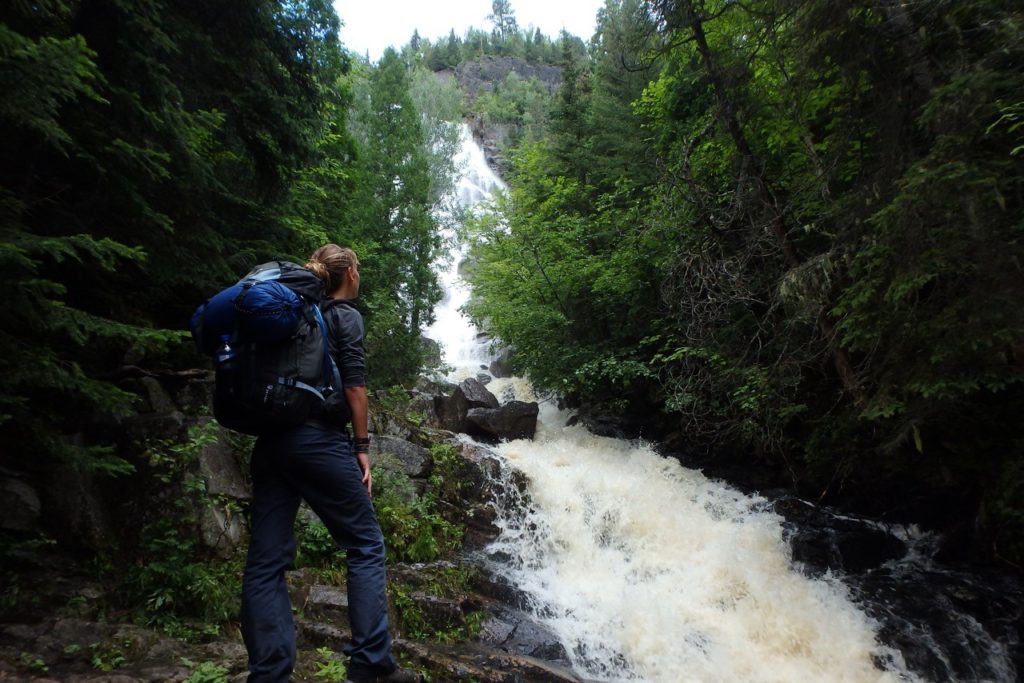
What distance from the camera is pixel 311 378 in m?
2.40

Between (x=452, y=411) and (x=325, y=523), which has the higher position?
(x=452, y=411)

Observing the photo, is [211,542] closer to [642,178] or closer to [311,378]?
[311,378]

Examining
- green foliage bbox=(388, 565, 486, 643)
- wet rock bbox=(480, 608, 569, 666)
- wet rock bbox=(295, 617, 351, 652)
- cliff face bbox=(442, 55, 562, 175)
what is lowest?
wet rock bbox=(480, 608, 569, 666)

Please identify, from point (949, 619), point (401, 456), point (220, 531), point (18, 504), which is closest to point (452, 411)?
point (401, 456)

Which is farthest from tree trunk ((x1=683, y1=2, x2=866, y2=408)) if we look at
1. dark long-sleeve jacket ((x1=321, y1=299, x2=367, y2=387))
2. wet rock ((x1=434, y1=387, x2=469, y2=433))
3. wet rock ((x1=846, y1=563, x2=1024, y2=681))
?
wet rock ((x1=434, y1=387, x2=469, y2=433))

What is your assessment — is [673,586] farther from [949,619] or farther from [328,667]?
[328,667]

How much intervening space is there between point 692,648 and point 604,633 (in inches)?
39.1

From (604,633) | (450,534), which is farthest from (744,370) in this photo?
(450,534)

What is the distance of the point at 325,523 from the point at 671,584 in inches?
242

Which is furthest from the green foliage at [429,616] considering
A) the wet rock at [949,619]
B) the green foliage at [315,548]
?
the wet rock at [949,619]

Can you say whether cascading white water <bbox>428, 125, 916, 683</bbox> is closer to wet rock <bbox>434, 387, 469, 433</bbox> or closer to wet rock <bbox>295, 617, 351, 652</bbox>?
wet rock <bbox>434, 387, 469, 433</bbox>

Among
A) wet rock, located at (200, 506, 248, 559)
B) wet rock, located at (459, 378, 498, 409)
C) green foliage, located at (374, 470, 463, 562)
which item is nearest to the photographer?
wet rock, located at (200, 506, 248, 559)

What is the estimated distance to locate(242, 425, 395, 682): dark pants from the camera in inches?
91.4

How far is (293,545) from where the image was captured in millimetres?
2551
